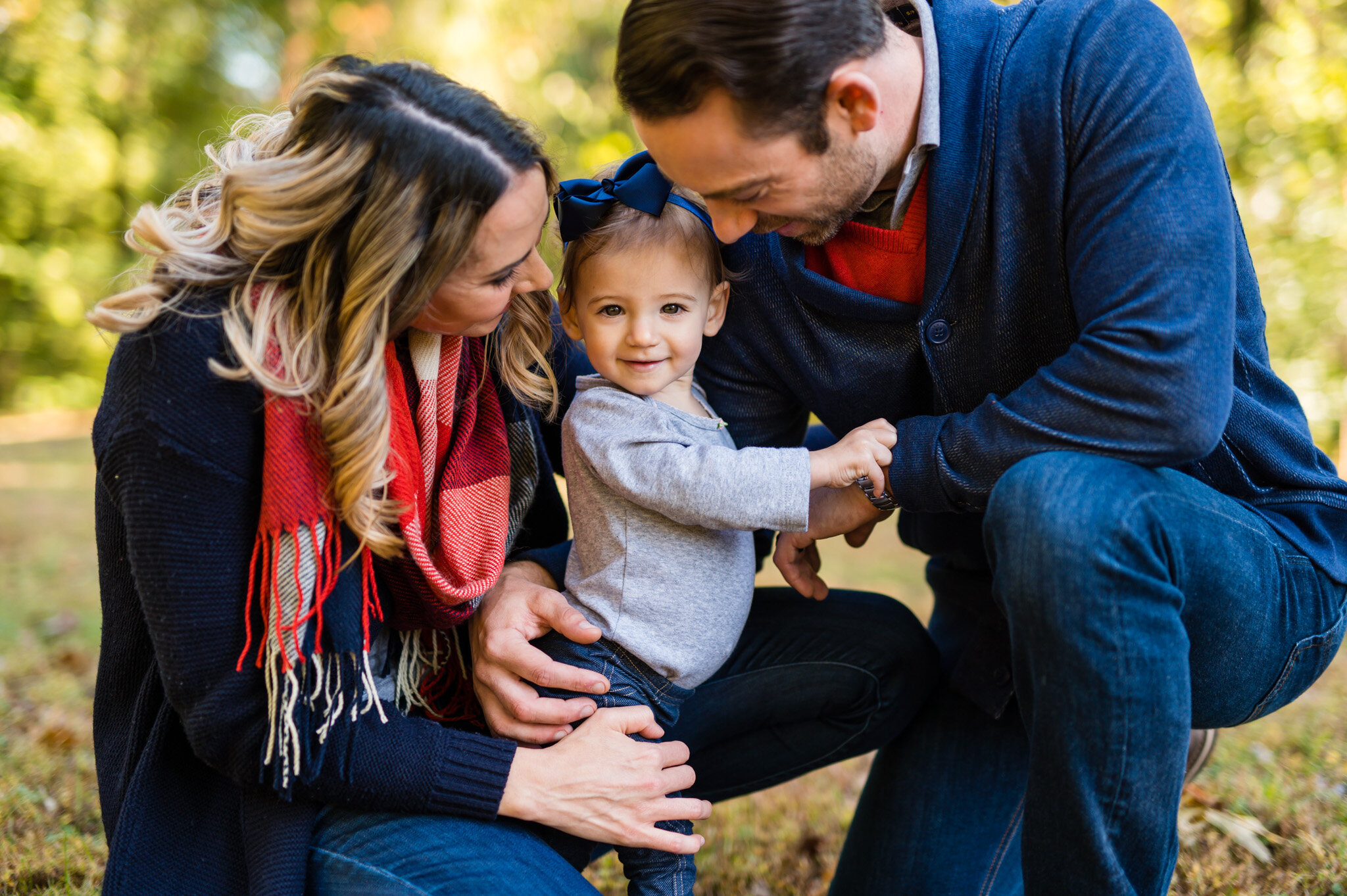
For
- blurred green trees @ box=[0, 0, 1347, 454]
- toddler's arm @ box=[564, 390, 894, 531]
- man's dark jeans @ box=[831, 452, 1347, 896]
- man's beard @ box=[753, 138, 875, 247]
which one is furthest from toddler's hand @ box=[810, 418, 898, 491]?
blurred green trees @ box=[0, 0, 1347, 454]

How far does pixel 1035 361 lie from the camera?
1625 mm

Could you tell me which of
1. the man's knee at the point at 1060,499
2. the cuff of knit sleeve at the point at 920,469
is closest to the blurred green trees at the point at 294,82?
the cuff of knit sleeve at the point at 920,469

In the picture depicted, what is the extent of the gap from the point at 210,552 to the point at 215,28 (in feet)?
40.7

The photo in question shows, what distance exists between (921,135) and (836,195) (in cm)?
16

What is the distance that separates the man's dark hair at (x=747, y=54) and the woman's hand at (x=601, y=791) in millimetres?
983

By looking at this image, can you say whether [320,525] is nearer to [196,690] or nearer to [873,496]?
[196,690]

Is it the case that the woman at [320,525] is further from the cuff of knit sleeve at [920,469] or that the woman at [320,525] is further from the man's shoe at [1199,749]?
the man's shoe at [1199,749]

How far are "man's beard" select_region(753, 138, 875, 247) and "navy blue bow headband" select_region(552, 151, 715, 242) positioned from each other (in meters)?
0.14

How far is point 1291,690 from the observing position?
1538mm

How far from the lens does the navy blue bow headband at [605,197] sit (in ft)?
5.43

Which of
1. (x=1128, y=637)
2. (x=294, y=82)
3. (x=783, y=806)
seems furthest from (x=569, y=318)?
(x=294, y=82)

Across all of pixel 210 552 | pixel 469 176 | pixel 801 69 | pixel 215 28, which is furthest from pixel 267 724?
pixel 215 28

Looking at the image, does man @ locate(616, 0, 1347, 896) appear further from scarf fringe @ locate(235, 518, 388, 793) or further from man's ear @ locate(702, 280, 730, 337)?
scarf fringe @ locate(235, 518, 388, 793)

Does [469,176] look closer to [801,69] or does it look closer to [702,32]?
[702,32]
